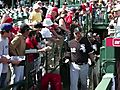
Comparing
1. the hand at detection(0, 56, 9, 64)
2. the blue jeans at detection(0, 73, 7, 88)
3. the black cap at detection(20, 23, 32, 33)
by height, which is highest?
the black cap at detection(20, 23, 32, 33)

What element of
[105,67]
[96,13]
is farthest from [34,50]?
[96,13]

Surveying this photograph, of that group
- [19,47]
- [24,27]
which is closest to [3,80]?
[19,47]

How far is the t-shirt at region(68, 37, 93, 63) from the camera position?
30.6ft

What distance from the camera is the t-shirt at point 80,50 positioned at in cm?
934

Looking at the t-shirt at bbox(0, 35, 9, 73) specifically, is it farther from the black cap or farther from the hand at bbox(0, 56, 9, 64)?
the black cap

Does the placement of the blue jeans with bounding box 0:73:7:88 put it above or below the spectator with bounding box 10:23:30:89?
below

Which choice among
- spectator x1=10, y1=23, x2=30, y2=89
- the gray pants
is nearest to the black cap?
spectator x1=10, y1=23, x2=30, y2=89

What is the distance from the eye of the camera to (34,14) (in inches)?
483

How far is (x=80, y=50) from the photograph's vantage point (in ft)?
30.8

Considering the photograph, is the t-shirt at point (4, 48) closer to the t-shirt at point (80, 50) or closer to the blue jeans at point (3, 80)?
the blue jeans at point (3, 80)

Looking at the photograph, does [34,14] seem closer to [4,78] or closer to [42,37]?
[42,37]

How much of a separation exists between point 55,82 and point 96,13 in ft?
45.5

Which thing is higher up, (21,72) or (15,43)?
(15,43)

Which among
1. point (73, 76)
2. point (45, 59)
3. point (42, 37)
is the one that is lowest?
point (73, 76)
